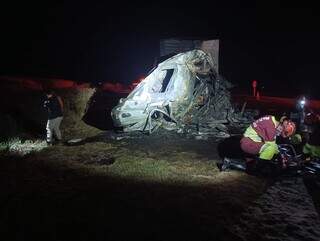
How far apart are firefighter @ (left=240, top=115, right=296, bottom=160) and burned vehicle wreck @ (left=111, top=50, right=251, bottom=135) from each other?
13.1 ft

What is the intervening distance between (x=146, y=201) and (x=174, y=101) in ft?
19.8

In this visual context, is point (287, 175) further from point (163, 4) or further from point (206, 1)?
point (163, 4)

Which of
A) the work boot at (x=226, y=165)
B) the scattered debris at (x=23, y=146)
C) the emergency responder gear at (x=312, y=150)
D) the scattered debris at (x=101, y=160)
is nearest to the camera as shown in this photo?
the emergency responder gear at (x=312, y=150)

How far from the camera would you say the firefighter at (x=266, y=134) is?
292 inches

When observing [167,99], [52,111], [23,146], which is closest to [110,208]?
[23,146]

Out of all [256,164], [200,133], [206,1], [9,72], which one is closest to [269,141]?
[256,164]

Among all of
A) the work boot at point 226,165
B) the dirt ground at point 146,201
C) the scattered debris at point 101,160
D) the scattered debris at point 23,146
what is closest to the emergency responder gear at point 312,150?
the dirt ground at point 146,201

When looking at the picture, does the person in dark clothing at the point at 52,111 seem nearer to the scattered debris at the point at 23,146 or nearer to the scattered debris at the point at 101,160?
the scattered debris at the point at 23,146

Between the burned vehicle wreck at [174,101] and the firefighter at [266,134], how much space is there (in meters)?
4.00

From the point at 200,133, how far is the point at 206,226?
6.54m

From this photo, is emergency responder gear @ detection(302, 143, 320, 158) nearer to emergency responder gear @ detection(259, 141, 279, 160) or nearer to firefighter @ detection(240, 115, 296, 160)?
firefighter @ detection(240, 115, 296, 160)

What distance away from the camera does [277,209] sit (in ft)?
20.4

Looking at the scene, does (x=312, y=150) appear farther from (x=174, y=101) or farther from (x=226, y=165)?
(x=174, y=101)

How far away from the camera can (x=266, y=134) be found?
7453 millimetres
